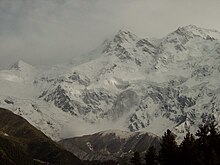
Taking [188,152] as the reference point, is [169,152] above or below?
below

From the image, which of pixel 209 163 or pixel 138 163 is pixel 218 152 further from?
pixel 138 163

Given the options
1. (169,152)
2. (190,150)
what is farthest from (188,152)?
(169,152)

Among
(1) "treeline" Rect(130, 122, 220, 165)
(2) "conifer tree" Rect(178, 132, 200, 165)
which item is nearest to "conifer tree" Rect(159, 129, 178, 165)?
(1) "treeline" Rect(130, 122, 220, 165)

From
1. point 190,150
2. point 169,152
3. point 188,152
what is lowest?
point 169,152

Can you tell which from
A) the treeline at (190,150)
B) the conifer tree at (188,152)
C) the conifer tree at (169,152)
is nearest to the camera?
the treeline at (190,150)

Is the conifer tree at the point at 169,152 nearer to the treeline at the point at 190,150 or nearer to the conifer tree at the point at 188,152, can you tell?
the treeline at the point at 190,150

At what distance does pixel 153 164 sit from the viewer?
128875 mm

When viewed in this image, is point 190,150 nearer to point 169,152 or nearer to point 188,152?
point 188,152

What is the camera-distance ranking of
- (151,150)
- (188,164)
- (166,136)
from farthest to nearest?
(151,150) → (166,136) → (188,164)

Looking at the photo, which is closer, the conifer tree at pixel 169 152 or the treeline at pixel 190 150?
the treeline at pixel 190 150

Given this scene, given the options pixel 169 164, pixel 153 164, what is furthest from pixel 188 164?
pixel 153 164

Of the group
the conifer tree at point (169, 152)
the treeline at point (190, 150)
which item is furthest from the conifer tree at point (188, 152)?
the conifer tree at point (169, 152)

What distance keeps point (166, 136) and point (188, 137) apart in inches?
204

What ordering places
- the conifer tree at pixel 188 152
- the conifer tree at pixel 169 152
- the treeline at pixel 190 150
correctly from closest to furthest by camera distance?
the treeline at pixel 190 150, the conifer tree at pixel 188 152, the conifer tree at pixel 169 152
